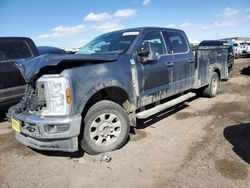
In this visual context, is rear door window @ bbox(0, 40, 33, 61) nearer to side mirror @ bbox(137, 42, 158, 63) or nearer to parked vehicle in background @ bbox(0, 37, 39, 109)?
parked vehicle in background @ bbox(0, 37, 39, 109)

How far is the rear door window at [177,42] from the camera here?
5.90m

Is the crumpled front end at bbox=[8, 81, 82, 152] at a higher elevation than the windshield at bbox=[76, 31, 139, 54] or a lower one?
lower

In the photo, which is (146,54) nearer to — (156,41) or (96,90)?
(156,41)

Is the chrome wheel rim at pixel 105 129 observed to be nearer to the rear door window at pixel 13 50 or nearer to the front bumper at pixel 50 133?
the front bumper at pixel 50 133

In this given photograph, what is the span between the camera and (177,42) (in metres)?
6.19

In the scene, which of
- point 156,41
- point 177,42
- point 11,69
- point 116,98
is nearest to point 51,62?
point 116,98

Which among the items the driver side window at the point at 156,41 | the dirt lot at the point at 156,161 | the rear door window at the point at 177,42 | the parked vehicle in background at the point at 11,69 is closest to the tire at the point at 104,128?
the dirt lot at the point at 156,161

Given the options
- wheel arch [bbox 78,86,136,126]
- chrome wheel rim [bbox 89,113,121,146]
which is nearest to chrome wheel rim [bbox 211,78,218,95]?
wheel arch [bbox 78,86,136,126]

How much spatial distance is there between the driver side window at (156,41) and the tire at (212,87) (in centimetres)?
269

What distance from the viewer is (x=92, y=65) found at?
13.0ft

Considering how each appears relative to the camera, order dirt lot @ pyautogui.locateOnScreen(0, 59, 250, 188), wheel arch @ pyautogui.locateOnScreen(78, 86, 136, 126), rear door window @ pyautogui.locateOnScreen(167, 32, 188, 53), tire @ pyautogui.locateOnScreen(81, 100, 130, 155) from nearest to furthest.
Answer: dirt lot @ pyautogui.locateOnScreen(0, 59, 250, 188), tire @ pyautogui.locateOnScreen(81, 100, 130, 155), wheel arch @ pyautogui.locateOnScreen(78, 86, 136, 126), rear door window @ pyautogui.locateOnScreen(167, 32, 188, 53)

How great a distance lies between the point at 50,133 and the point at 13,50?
3497 mm

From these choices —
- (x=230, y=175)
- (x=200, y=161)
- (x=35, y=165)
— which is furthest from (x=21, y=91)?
(x=230, y=175)

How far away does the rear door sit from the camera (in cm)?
579
